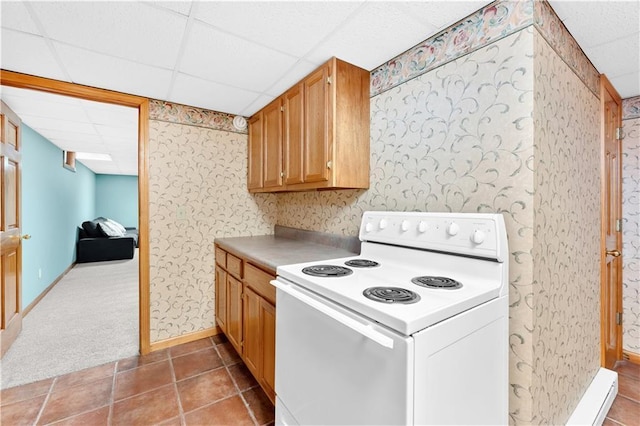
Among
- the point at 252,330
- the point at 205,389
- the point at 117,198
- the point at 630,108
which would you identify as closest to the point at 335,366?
the point at 252,330

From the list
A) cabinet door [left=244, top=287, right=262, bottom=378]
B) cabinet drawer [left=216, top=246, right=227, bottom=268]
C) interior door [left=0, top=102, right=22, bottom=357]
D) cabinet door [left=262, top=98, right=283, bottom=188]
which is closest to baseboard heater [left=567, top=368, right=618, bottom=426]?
cabinet door [left=244, top=287, right=262, bottom=378]

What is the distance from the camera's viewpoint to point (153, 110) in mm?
2340

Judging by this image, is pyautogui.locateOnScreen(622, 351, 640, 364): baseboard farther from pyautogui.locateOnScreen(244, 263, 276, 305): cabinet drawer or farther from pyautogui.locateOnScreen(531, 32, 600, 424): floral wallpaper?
pyautogui.locateOnScreen(244, 263, 276, 305): cabinet drawer

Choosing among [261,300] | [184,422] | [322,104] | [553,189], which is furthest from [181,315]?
[553,189]

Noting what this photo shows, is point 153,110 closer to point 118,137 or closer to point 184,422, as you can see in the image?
point 118,137

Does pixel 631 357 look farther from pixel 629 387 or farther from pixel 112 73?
pixel 112 73

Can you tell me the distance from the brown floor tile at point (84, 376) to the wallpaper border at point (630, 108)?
4213 mm

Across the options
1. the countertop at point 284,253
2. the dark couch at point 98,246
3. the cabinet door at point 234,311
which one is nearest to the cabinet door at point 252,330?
the cabinet door at point 234,311

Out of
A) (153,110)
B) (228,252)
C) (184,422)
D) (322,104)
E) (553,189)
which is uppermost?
(153,110)

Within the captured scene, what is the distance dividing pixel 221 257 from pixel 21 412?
4.68 feet

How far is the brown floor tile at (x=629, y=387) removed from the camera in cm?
179

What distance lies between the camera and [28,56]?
1.63 m

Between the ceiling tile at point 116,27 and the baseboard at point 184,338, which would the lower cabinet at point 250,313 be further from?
the ceiling tile at point 116,27

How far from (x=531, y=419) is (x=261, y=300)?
4.45ft
